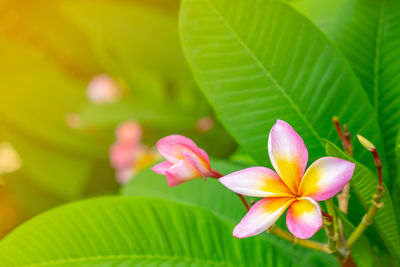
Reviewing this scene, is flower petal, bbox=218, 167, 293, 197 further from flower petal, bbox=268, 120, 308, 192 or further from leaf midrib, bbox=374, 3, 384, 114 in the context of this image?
leaf midrib, bbox=374, 3, 384, 114

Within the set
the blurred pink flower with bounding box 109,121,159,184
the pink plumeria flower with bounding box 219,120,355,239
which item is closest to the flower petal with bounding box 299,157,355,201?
the pink plumeria flower with bounding box 219,120,355,239

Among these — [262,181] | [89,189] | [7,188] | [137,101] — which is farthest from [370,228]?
[7,188]

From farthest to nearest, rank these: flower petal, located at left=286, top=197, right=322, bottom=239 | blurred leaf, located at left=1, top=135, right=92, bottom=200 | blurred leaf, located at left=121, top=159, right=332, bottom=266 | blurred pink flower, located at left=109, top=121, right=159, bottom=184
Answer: blurred leaf, located at left=1, top=135, right=92, bottom=200, blurred pink flower, located at left=109, top=121, right=159, bottom=184, blurred leaf, located at left=121, top=159, right=332, bottom=266, flower petal, located at left=286, top=197, right=322, bottom=239

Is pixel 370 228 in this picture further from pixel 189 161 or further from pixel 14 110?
pixel 14 110

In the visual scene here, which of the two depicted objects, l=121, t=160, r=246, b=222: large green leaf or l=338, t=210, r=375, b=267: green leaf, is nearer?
l=338, t=210, r=375, b=267: green leaf

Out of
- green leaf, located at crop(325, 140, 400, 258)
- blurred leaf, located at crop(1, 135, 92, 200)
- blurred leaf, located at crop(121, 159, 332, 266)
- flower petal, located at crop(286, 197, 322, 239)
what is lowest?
blurred leaf, located at crop(1, 135, 92, 200)

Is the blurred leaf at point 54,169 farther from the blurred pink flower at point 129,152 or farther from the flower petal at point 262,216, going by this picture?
the flower petal at point 262,216

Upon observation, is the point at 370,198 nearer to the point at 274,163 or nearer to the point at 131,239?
the point at 274,163
